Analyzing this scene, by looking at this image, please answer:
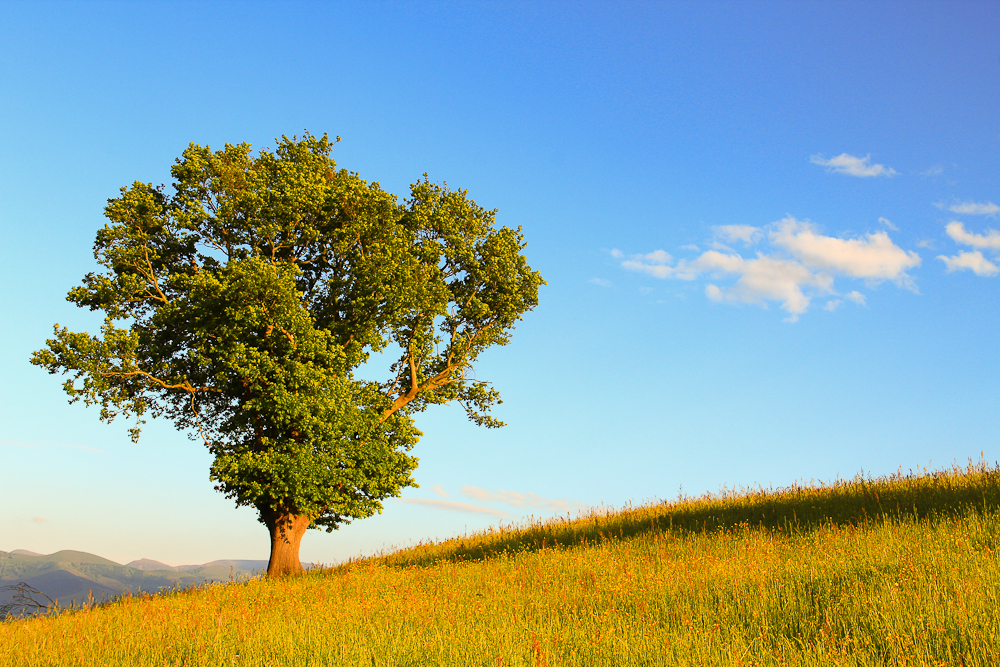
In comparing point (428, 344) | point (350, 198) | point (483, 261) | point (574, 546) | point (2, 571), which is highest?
point (350, 198)

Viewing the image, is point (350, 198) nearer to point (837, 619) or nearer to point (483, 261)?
point (483, 261)

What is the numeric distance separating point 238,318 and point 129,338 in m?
Result: 3.72

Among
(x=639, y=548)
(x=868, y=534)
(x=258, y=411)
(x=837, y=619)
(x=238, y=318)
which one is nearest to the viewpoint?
(x=837, y=619)

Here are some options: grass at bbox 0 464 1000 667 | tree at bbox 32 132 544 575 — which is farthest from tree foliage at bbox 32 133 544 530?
grass at bbox 0 464 1000 667

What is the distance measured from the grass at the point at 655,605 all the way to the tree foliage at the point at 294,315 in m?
4.31

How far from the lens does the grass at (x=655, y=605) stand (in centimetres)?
662

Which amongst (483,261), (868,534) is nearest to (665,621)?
(868,534)

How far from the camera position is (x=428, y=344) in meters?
22.0

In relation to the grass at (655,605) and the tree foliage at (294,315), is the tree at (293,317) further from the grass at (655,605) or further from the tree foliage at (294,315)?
the grass at (655,605)

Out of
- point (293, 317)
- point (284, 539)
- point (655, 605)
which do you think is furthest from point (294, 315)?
point (655, 605)

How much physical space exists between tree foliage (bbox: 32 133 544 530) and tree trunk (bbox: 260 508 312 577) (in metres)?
0.24

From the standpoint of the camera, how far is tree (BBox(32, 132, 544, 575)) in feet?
61.0

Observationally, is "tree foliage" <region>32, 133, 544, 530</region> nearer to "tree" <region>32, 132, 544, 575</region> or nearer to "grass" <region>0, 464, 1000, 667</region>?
"tree" <region>32, 132, 544, 575</region>

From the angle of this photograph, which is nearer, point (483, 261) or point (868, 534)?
point (868, 534)
